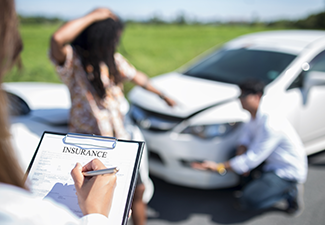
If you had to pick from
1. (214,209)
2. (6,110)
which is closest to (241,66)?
(214,209)

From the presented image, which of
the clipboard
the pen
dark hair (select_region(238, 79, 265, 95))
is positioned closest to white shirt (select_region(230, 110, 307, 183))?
dark hair (select_region(238, 79, 265, 95))

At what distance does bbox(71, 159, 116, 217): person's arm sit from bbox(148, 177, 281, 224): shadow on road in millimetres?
1587

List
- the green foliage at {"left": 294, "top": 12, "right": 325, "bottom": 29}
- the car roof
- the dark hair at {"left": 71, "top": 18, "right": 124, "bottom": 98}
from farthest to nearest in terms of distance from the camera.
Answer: the green foliage at {"left": 294, "top": 12, "right": 325, "bottom": 29}
the car roof
the dark hair at {"left": 71, "top": 18, "right": 124, "bottom": 98}

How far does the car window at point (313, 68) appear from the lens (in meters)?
2.80

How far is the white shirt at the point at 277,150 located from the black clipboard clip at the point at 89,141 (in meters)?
1.47

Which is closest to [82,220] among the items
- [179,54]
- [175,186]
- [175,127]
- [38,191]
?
[38,191]

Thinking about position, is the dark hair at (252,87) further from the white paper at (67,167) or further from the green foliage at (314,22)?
the green foliage at (314,22)

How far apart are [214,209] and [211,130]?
736mm

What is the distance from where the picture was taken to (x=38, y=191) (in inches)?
40.3

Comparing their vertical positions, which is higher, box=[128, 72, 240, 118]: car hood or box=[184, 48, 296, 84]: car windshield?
box=[184, 48, 296, 84]: car windshield

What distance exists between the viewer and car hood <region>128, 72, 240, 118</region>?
2.59 m

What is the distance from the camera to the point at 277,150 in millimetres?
2334

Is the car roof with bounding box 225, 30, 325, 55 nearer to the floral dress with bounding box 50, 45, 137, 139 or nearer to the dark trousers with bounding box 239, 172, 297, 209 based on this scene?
the dark trousers with bounding box 239, 172, 297, 209

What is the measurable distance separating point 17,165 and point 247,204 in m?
2.08
